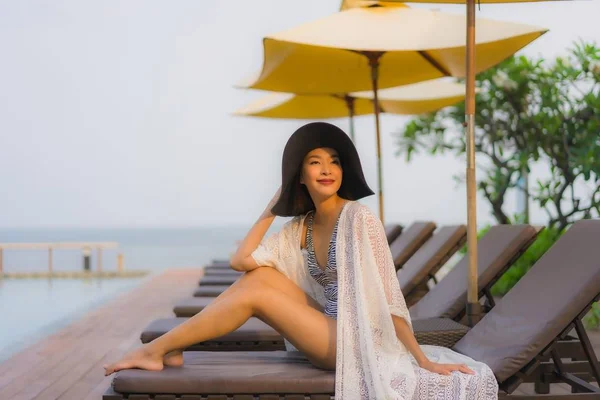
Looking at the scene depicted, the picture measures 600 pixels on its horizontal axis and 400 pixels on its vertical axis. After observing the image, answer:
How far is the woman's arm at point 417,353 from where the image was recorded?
2.90 m

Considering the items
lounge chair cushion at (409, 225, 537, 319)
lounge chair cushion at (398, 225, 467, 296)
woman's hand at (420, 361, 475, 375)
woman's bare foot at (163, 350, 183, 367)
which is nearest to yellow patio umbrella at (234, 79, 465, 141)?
lounge chair cushion at (398, 225, 467, 296)

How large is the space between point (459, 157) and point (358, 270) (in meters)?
7.82

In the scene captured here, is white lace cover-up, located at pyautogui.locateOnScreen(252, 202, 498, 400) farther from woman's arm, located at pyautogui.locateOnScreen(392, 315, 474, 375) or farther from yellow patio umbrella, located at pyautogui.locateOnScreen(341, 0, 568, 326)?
yellow patio umbrella, located at pyautogui.locateOnScreen(341, 0, 568, 326)

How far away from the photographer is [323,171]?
317 cm

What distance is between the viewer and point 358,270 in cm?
298

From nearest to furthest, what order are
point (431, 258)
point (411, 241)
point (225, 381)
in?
1. point (225, 381)
2. point (431, 258)
3. point (411, 241)

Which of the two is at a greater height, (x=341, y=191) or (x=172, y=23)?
(x=172, y=23)

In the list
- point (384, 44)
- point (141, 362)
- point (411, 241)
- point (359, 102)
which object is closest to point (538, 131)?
point (359, 102)

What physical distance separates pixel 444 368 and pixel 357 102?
6.79 metres

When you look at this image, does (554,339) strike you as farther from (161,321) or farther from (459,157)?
(459,157)

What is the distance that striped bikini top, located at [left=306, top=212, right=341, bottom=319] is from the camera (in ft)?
10.5

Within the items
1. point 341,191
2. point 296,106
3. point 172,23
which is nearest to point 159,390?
point 341,191

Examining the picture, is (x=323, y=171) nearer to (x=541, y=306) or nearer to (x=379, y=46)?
(x=541, y=306)

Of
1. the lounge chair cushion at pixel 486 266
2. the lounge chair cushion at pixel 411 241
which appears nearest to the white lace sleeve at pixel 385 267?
the lounge chair cushion at pixel 486 266
